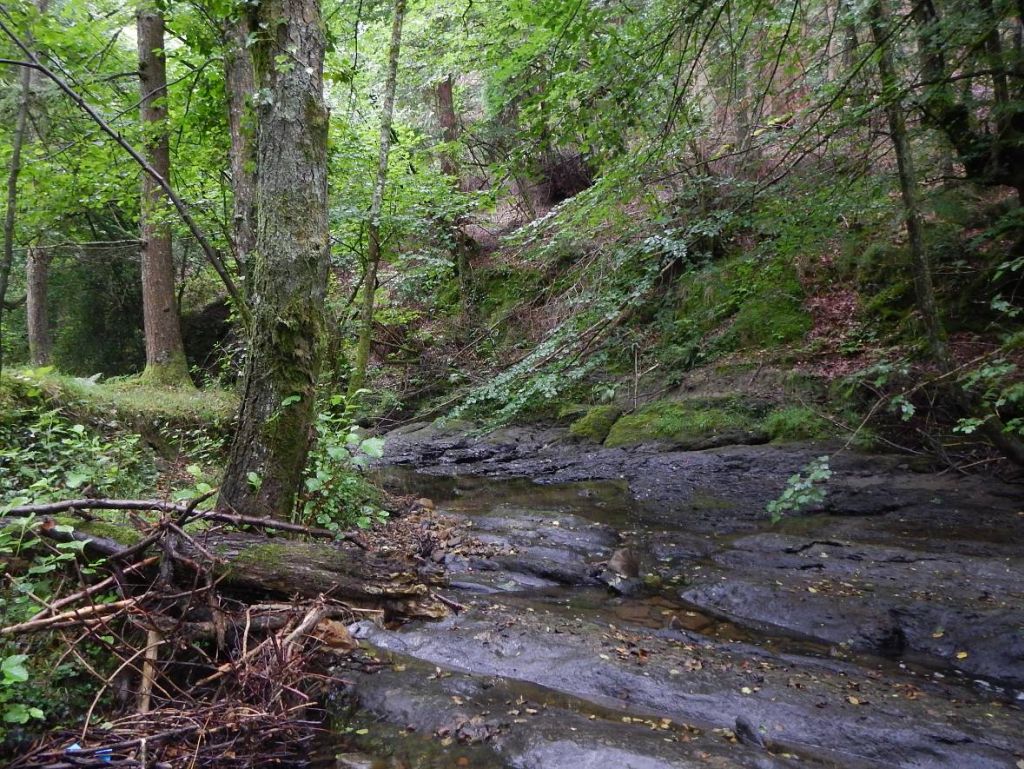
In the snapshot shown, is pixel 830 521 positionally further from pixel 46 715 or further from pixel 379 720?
pixel 46 715

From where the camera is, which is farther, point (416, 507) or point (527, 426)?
point (527, 426)

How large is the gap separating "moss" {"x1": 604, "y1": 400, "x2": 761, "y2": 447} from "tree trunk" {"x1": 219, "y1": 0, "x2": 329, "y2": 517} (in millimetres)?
6868

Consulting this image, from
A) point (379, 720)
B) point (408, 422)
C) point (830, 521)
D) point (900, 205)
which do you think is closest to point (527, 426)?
point (408, 422)

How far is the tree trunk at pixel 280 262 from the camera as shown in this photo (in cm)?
426

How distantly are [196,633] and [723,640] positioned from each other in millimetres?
3162

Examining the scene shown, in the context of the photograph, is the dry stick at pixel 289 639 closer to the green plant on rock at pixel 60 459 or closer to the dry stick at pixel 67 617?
the dry stick at pixel 67 617

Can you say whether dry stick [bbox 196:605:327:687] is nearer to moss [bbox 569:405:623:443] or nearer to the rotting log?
the rotting log

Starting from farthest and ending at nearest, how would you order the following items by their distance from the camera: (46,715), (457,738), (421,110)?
(421,110) < (457,738) < (46,715)

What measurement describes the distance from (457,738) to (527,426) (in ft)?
31.5

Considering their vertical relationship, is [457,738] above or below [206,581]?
below

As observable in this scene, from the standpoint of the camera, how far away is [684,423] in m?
10.1

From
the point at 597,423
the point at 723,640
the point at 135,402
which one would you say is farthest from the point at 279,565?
the point at 597,423

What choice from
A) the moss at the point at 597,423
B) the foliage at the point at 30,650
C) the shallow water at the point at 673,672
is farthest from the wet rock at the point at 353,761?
the moss at the point at 597,423

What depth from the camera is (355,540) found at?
427cm
